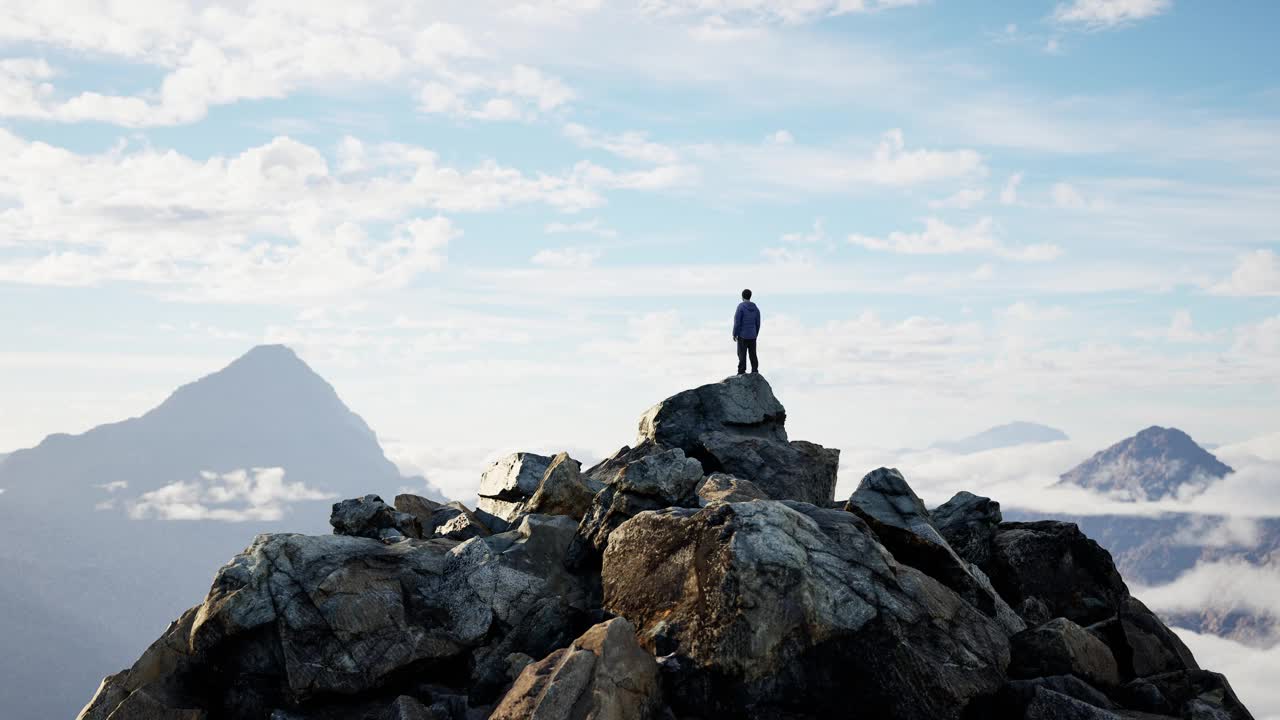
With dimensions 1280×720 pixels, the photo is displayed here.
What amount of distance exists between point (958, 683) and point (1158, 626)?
11.0m

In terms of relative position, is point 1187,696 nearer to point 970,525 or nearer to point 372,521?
point 970,525

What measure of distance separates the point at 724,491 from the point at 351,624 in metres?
13.0

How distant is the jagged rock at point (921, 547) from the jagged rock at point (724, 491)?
3.49 metres

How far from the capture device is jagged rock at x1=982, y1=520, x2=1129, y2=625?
33.2m

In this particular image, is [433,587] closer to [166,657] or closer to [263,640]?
[263,640]

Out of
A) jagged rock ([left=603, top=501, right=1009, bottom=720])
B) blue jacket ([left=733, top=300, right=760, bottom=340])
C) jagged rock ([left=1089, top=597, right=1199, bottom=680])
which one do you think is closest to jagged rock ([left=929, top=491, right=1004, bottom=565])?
jagged rock ([left=1089, top=597, right=1199, bottom=680])

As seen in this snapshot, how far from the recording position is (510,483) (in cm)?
3831

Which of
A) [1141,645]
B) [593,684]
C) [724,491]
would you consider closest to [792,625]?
[593,684]

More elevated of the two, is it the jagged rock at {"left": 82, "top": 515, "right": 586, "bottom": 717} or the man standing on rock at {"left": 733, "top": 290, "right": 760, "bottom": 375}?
the man standing on rock at {"left": 733, "top": 290, "right": 760, "bottom": 375}

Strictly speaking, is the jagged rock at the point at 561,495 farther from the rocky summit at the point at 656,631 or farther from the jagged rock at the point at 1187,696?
the jagged rock at the point at 1187,696

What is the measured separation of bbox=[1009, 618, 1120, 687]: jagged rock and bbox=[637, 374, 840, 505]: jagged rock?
43.4ft

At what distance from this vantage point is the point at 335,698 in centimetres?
2455

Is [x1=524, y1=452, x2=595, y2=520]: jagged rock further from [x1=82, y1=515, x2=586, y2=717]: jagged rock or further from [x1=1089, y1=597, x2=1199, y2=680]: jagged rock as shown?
[x1=1089, y1=597, x2=1199, y2=680]: jagged rock

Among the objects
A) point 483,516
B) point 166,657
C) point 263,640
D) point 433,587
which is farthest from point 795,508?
point 166,657
